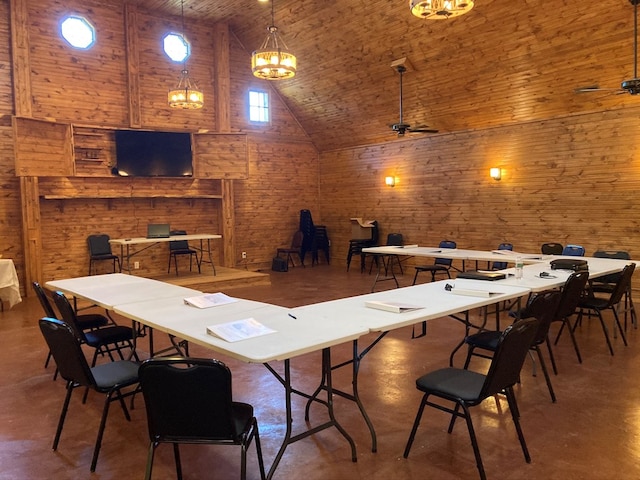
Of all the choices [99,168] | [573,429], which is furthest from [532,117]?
[99,168]

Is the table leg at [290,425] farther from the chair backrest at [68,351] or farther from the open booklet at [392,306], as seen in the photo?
the chair backrest at [68,351]

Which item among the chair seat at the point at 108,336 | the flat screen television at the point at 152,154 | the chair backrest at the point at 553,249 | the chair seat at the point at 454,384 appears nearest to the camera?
the chair seat at the point at 454,384

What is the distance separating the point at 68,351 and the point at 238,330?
0.88 meters

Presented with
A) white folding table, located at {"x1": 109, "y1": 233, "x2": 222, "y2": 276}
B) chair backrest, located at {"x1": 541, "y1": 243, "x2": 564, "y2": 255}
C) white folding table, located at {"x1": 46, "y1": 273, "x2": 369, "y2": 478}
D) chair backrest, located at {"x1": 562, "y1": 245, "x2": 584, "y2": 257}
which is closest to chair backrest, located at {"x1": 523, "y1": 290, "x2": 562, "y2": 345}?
white folding table, located at {"x1": 46, "y1": 273, "x2": 369, "y2": 478}

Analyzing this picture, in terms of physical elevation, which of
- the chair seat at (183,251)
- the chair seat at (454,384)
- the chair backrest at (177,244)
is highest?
the chair backrest at (177,244)

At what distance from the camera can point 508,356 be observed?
7.80 feet

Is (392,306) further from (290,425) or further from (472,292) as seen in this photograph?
(290,425)

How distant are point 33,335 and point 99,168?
4.08m

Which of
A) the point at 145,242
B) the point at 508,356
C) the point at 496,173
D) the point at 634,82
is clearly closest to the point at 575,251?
the point at 634,82

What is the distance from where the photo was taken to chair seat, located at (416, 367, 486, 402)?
8.07 feet

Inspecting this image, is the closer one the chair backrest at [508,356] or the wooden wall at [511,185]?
the chair backrest at [508,356]

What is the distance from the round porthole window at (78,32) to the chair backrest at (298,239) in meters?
5.30

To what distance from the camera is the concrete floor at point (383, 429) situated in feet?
8.46

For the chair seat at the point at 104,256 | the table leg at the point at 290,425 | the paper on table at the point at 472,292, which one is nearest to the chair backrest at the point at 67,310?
the table leg at the point at 290,425
